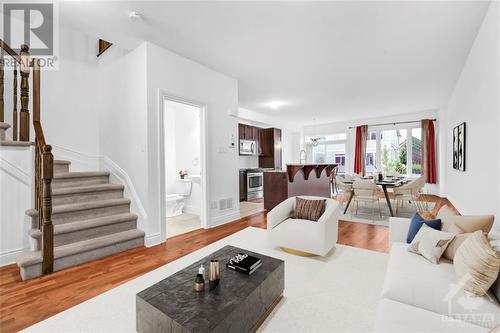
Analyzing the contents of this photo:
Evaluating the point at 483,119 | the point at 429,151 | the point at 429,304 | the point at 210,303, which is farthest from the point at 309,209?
the point at 429,151

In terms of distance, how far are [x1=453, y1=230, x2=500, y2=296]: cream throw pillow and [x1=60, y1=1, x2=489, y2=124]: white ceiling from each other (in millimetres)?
2412

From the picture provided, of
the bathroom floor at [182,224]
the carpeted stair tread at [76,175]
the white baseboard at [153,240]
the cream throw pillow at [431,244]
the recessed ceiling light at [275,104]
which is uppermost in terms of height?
the recessed ceiling light at [275,104]

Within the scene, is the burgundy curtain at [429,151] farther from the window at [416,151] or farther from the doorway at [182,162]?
the doorway at [182,162]

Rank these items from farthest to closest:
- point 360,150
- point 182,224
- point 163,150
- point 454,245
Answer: point 360,150 → point 182,224 → point 163,150 → point 454,245

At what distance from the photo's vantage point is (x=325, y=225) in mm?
2609

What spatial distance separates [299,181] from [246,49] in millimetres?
3082

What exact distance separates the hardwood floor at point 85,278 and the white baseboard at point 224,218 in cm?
39

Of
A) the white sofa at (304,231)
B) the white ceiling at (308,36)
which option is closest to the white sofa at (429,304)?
the white sofa at (304,231)

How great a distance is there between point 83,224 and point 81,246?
30 centimetres

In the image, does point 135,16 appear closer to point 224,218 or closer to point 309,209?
point 309,209

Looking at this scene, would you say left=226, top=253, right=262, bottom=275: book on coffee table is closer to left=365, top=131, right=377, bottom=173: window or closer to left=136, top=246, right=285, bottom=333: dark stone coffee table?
left=136, top=246, right=285, bottom=333: dark stone coffee table

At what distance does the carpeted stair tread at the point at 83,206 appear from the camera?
2728mm

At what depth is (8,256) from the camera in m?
2.62

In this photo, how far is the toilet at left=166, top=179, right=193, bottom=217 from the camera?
4.90 meters
